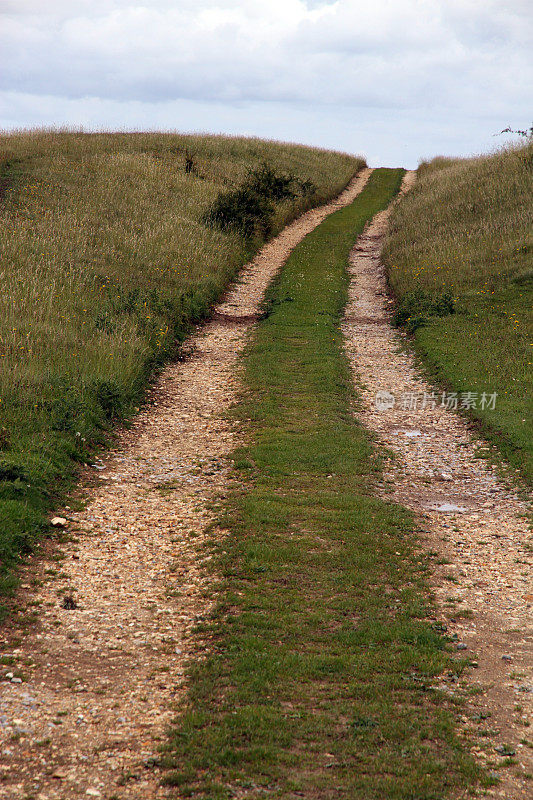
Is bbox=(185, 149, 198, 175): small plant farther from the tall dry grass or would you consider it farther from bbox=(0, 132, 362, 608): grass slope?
the tall dry grass

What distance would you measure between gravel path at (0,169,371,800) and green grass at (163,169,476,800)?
12.5 inches

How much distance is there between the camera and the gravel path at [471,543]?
5.24 meters

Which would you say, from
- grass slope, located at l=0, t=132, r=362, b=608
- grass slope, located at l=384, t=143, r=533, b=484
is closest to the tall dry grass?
grass slope, located at l=384, t=143, r=533, b=484

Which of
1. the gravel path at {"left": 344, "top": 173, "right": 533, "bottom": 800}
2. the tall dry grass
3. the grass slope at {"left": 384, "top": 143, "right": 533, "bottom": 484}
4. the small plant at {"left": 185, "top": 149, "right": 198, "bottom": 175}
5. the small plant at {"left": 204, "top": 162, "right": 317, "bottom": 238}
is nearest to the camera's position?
the gravel path at {"left": 344, "top": 173, "right": 533, "bottom": 800}

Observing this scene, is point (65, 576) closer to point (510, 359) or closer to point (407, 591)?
point (407, 591)

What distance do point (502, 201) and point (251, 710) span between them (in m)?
25.0

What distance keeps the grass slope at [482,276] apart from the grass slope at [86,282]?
21.4 feet

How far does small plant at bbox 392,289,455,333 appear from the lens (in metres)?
18.8

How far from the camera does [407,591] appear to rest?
718 cm

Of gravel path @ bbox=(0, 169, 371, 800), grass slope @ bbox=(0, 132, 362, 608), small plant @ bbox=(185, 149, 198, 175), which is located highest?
small plant @ bbox=(185, 149, 198, 175)

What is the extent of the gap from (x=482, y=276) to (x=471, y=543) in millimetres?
13971

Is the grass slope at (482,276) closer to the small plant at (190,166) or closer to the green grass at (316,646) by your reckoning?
the green grass at (316,646)

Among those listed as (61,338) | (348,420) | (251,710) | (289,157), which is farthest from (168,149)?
(251,710)

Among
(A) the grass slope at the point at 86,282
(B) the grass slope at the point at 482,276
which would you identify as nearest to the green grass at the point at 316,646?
(A) the grass slope at the point at 86,282
